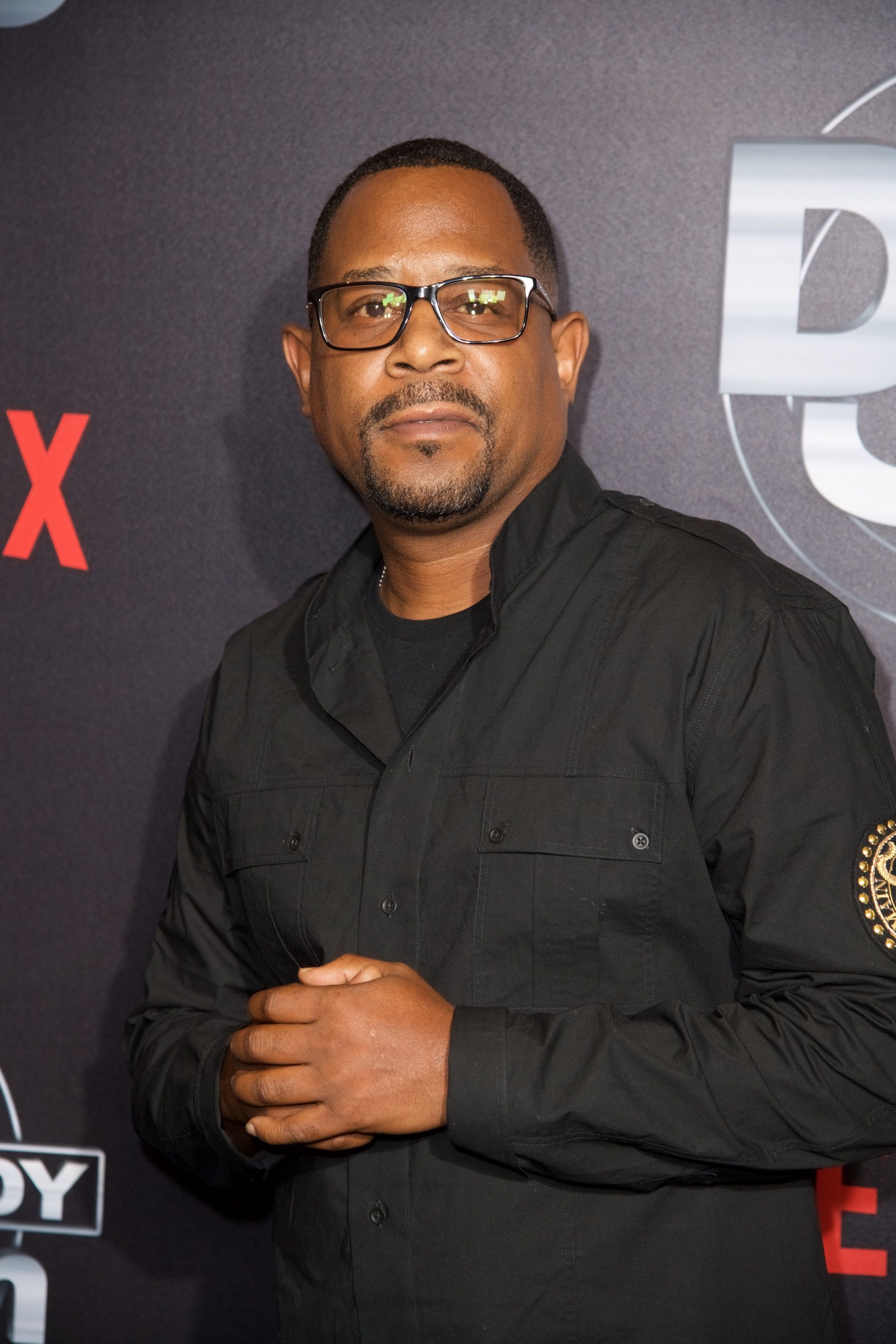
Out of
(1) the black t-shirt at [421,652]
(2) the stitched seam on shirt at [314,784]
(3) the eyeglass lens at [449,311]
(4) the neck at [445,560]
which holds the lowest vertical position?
(2) the stitched seam on shirt at [314,784]

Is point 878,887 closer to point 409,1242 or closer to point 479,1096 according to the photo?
point 479,1096

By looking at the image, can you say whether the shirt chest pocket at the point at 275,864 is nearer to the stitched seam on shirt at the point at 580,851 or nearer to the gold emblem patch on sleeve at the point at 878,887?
the stitched seam on shirt at the point at 580,851

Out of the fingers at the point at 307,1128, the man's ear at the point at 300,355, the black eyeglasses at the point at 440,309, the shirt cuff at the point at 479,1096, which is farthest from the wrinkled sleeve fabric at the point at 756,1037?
the man's ear at the point at 300,355

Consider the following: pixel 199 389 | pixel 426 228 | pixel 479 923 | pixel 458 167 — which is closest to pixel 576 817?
pixel 479 923

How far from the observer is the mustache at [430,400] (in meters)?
1.50

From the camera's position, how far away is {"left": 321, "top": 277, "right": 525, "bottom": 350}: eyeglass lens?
152cm

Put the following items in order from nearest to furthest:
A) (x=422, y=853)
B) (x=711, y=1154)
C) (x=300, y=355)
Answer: (x=711, y=1154) < (x=422, y=853) < (x=300, y=355)

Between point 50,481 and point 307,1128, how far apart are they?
1.17 m

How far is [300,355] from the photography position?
179 centimetres

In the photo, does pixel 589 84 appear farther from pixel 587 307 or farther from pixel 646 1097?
pixel 646 1097

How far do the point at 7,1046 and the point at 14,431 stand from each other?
98 centimetres

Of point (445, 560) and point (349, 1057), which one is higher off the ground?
point (445, 560)

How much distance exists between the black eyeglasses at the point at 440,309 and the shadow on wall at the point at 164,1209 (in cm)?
69

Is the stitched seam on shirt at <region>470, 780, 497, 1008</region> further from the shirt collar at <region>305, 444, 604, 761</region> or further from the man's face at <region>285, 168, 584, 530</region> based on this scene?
the man's face at <region>285, 168, 584, 530</region>
